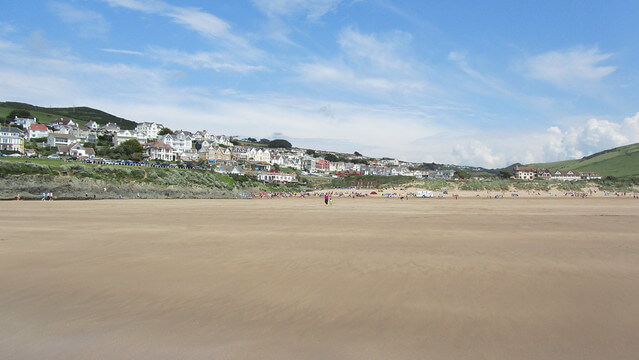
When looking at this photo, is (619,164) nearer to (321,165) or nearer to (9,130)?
(321,165)

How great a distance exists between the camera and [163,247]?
391 inches

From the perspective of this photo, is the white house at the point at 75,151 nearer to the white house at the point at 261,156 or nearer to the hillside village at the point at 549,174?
the white house at the point at 261,156

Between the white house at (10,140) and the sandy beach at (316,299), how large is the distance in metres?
80.3

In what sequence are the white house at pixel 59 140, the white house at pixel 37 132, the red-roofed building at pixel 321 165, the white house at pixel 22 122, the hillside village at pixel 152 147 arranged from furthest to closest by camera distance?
the red-roofed building at pixel 321 165, the white house at pixel 22 122, the white house at pixel 37 132, the white house at pixel 59 140, the hillside village at pixel 152 147

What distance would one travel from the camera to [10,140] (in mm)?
72188

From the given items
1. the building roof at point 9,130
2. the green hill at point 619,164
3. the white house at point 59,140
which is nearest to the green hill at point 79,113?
the white house at point 59,140

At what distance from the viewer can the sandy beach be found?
14.4ft

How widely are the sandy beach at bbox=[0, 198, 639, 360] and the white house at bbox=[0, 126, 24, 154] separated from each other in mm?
80262

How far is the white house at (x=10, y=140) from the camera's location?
7100cm

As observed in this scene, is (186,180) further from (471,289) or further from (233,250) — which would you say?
(471,289)

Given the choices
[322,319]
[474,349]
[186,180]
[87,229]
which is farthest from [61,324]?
[186,180]

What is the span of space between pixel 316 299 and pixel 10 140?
90.9m

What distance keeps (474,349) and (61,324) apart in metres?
5.45

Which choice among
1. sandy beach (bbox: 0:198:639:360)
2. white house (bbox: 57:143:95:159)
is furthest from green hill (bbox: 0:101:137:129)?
sandy beach (bbox: 0:198:639:360)
